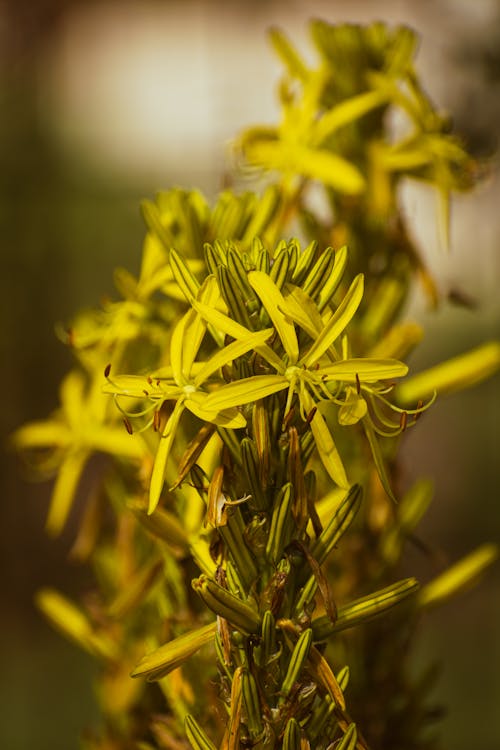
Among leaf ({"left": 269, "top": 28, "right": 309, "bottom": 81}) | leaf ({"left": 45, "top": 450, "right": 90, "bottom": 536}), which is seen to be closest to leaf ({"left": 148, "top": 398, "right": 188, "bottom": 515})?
leaf ({"left": 45, "top": 450, "right": 90, "bottom": 536})

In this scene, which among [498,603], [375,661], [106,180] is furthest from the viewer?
→ [106,180]

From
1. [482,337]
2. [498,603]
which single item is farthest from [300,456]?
[482,337]

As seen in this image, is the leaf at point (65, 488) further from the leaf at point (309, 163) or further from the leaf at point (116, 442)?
the leaf at point (309, 163)

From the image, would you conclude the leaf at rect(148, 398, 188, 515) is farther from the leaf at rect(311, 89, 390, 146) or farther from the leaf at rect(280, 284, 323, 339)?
the leaf at rect(311, 89, 390, 146)

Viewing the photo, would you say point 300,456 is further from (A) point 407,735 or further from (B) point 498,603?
(B) point 498,603

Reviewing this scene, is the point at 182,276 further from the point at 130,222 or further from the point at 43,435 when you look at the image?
the point at 130,222
